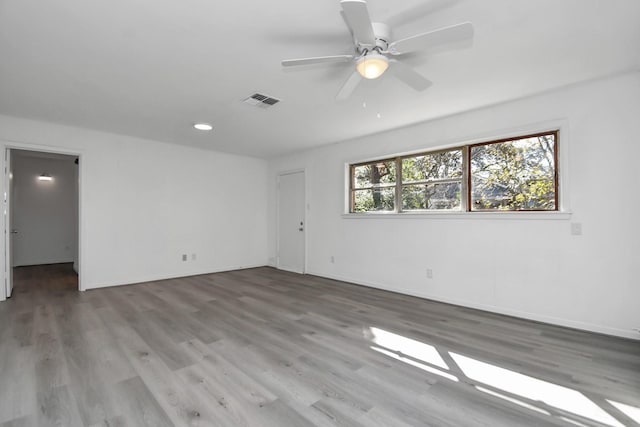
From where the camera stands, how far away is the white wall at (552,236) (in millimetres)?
2830

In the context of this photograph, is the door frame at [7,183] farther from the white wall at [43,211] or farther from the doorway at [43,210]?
the white wall at [43,211]

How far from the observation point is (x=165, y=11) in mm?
1927

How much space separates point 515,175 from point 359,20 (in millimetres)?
2835

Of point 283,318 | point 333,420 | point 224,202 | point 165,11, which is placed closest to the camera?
point 333,420

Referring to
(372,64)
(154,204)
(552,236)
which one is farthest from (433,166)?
(154,204)

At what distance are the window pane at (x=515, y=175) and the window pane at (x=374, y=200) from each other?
123 centimetres

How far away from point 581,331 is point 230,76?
4.26 m

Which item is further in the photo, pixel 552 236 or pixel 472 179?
pixel 472 179

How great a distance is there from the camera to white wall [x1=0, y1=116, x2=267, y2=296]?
180 inches

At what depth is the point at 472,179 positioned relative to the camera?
386cm

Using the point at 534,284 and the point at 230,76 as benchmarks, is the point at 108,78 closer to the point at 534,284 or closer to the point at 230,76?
the point at 230,76

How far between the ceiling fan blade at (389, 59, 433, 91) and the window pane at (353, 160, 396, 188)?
2.33 metres

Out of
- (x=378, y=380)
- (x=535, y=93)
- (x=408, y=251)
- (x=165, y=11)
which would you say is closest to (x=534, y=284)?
(x=408, y=251)

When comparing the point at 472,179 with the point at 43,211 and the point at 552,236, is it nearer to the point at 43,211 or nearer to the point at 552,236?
the point at 552,236
